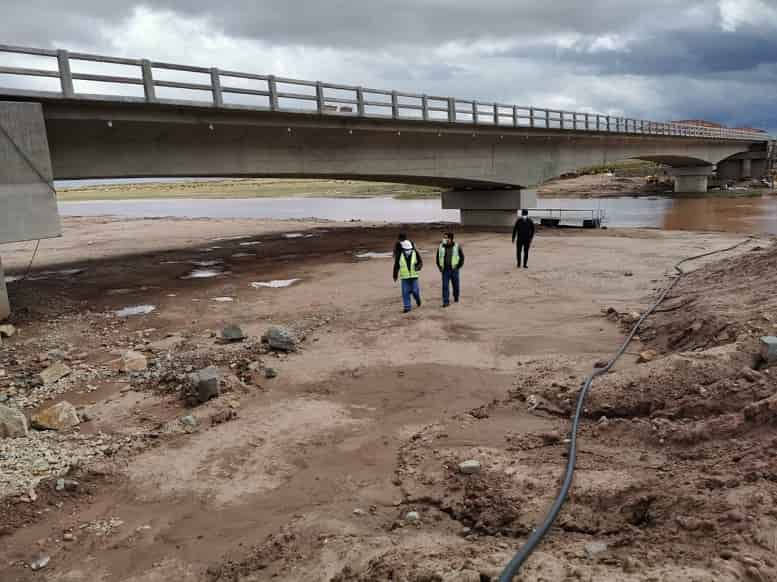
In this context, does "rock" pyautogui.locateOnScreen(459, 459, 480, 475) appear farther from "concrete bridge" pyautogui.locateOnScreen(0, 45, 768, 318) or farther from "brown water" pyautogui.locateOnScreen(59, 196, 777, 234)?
"brown water" pyautogui.locateOnScreen(59, 196, 777, 234)

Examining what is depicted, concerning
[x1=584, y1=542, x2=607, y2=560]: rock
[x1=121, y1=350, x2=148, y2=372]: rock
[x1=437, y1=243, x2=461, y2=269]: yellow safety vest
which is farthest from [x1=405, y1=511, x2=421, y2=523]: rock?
[x1=437, y1=243, x2=461, y2=269]: yellow safety vest

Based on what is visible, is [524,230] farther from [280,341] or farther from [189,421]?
[189,421]

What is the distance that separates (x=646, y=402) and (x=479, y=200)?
82.1 ft

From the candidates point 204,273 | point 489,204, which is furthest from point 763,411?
point 489,204

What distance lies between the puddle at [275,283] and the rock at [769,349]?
11.6 m

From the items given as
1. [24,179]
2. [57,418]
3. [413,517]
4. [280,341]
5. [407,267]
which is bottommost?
[413,517]

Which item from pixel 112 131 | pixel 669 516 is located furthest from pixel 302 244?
pixel 669 516

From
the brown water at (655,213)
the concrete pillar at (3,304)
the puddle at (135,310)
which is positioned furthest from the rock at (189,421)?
the brown water at (655,213)

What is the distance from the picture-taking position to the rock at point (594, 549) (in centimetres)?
348

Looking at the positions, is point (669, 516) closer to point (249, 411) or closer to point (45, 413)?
point (249, 411)

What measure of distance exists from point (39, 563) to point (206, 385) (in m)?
3.14

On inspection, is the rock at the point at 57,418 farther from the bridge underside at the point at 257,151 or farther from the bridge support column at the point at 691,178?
the bridge support column at the point at 691,178

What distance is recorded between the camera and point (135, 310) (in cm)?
1310

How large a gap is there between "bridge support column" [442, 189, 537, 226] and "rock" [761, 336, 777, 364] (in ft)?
78.6
